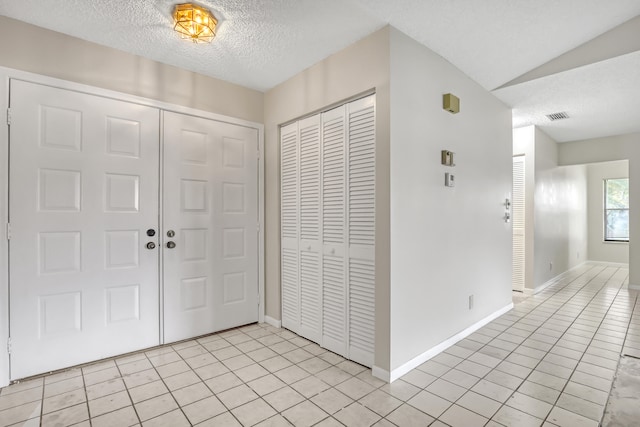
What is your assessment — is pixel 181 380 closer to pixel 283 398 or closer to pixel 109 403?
pixel 109 403

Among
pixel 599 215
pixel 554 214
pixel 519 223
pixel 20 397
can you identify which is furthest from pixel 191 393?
pixel 599 215

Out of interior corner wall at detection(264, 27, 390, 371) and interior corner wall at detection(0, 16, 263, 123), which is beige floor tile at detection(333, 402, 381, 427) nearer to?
interior corner wall at detection(264, 27, 390, 371)

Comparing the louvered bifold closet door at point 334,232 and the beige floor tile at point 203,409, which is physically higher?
the louvered bifold closet door at point 334,232

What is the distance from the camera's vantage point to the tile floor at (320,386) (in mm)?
1888

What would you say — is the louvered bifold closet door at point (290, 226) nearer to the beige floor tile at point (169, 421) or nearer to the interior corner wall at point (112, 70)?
the interior corner wall at point (112, 70)

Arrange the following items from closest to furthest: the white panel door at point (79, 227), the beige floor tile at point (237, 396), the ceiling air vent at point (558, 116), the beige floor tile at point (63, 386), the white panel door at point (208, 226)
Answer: the beige floor tile at point (237, 396) → the beige floor tile at point (63, 386) → the white panel door at point (79, 227) → the white panel door at point (208, 226) → the ceiling air vent at point (558, 116)

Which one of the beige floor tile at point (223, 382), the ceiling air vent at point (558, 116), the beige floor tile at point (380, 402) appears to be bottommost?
the beige floor tile at point (223, 382)

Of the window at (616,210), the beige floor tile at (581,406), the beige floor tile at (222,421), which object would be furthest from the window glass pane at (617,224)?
the beige floor tile at (222,421)

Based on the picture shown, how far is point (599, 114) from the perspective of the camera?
14.1ft

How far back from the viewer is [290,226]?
333 centimetres

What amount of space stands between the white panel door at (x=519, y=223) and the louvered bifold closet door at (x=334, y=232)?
139 inches

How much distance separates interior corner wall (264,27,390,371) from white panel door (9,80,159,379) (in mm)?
1146

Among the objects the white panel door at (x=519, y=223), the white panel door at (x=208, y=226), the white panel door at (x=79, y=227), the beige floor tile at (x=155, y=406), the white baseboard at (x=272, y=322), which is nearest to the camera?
the beige floor tile at (x=155, y=406)

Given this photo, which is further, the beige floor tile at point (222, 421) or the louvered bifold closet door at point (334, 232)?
the louvered bifold closet door at point (334, 232)
